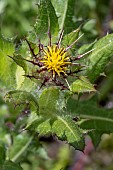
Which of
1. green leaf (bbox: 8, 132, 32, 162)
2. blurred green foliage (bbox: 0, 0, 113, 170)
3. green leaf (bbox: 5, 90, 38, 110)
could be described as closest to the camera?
green leaf (bbox: 5, 90, 38, 110)

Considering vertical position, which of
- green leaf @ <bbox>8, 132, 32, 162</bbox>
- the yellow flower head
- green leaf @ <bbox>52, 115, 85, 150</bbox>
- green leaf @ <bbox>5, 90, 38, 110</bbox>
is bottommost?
green leaf @ <bbox>8, 132, 32, 162</bbox>

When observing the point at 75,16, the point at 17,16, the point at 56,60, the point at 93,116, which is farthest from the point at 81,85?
the point at 17,16

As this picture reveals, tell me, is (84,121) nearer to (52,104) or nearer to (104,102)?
(52,104)

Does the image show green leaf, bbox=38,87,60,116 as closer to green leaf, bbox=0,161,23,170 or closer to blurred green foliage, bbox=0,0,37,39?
green leaf, bbox=0,161,23,170

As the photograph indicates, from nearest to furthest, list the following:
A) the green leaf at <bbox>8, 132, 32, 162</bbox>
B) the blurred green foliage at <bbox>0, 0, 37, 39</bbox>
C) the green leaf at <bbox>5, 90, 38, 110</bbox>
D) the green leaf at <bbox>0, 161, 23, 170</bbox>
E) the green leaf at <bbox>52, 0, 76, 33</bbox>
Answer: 1. the green leaf at <bbox>5, 90, 38, 110</bbox>
2. the green leaf at <bbox>0, 161, 23, 170</bbox>
3. the green leaf at <bbox>52, 0, 76, 33</bbox>
4. the green leaf at <bbox>8, 132, 32, 162</bbox>
5. the blurred green foliage at <bbox>0, 0, 37, 39</bbox>

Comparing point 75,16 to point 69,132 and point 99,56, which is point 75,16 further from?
point 69,132

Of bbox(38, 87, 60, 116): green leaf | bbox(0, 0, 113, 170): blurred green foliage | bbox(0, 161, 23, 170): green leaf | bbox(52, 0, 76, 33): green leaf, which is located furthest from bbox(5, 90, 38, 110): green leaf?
bbox(0, 0, 113, 170): blurred green foliage

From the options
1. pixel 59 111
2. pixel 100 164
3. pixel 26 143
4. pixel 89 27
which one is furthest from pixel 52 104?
pixel 100 164

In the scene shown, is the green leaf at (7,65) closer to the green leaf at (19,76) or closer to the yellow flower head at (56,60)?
the green leaf at (19,76)
